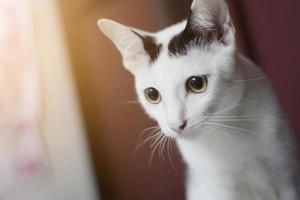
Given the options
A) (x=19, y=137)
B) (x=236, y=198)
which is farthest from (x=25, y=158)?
(x=236, y=198)

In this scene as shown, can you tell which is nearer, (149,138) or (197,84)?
(197,84)

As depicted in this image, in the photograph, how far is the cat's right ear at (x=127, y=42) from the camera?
797 mm

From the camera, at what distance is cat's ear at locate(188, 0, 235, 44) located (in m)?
0.73

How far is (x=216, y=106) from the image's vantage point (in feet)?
2.44

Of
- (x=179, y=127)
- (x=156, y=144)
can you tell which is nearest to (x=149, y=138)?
(x=156, y=144)

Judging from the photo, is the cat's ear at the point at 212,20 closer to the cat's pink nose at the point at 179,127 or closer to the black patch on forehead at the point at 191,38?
the black patch on forehead at the point at 191,38

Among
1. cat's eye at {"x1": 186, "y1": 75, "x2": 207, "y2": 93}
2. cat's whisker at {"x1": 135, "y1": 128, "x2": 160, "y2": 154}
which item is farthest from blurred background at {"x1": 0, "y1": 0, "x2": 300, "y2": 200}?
cat's eye at {"x1": 186, "y1": 75, "x2": 207, "y2": 93}

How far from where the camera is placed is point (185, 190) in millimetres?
848

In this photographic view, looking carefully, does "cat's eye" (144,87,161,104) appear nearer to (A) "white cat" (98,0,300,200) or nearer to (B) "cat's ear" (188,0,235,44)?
(A) "white cat" (98,0,300,200)

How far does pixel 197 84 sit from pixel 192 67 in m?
0.03

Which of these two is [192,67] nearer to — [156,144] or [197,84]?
[197,84]

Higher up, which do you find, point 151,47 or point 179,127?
point 151,47

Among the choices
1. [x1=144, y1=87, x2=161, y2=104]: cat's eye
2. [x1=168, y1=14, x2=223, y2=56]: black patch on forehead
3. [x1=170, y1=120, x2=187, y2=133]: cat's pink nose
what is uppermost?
[x1=168, y1=14, x2=223, y2=56]: black patch on forehead

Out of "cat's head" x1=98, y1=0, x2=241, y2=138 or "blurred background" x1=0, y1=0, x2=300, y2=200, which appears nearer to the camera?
"cat's head" x1=98, y1=0, x2=241, y2=138
